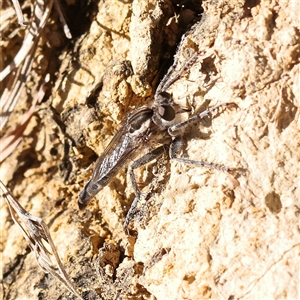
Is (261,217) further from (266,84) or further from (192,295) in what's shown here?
(266,84)

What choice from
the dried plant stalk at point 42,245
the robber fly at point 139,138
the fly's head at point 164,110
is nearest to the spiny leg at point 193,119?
the robber fly at point 139,138

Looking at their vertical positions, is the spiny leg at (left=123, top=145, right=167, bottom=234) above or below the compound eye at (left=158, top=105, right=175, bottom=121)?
below

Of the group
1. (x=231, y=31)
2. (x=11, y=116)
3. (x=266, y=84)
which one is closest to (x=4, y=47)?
(x=11, y=116)

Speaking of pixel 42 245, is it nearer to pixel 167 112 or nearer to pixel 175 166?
pixel 175 166

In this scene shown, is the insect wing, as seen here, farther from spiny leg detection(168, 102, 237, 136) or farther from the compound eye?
spiny leg detection(168, 102, 237, 136)

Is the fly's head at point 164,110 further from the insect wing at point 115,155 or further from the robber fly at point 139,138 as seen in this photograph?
the insect wing at point 115,155

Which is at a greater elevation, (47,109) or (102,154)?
(47,109)

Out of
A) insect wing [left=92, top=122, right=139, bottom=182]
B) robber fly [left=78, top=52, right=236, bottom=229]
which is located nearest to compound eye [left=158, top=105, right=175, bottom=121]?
robber fly [left=78, top=52, right=236, bottom=229]

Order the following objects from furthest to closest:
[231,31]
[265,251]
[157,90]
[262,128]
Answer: [157,90] → [231,31] → [262,128] → [265,251]
